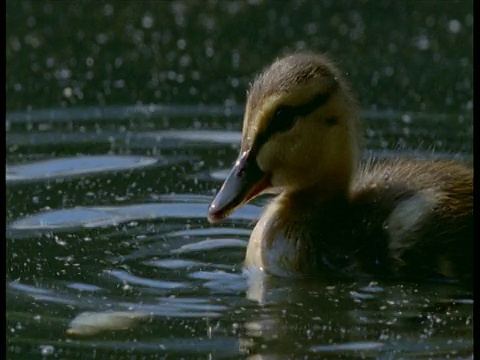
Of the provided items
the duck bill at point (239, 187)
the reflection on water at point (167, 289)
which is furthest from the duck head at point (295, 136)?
the reflection on water at point (167, 289)

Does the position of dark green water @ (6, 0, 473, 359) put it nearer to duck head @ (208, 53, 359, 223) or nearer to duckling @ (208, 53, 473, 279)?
duckling @ (208, 53, 473, 279)

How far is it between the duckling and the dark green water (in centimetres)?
10

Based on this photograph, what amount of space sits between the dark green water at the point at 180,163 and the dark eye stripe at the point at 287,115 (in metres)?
0.51

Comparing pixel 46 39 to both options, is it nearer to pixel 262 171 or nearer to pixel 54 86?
pixel 54 86

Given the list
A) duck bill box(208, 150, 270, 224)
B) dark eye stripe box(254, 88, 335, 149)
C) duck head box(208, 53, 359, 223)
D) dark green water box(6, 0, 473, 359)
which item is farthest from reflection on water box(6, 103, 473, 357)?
dark eye stripe box(254, 88, 335, 149)

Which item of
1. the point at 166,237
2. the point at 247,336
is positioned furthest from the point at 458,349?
the point at 166,237

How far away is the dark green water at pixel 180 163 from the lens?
4352 mm

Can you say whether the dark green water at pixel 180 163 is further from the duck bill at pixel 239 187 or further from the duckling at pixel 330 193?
the duck bill at pixel 239 187

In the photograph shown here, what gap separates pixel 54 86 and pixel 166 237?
9.43 ft

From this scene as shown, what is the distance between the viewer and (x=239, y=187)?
512cm

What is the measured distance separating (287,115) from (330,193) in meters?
0.36

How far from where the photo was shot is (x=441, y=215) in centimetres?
491

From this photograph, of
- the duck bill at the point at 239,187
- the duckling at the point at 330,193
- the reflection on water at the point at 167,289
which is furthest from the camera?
the duck bill at the point at 239,187

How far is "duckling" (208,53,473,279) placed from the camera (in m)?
4.89
